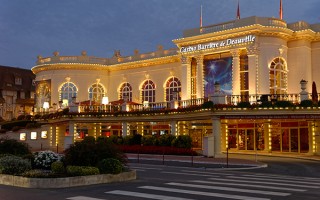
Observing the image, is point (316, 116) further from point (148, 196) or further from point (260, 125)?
point (148, 196)

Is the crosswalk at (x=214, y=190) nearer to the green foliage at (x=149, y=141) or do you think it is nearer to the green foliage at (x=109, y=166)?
the green foliage at (x=109, y=166)

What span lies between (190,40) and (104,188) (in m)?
28.7

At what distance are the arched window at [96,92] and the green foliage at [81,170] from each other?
36738mm

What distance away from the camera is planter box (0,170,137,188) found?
1449cm

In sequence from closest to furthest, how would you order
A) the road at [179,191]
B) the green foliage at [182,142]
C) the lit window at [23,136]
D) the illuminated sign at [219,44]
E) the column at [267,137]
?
1. the road at [179,191]
2. the green foliage at [182,142]
3. the column at [267,137]
4. the illuminated sign at [219,44]
5. the lit window at [23,136]

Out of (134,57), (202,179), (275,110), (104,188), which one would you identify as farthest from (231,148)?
(104,188)

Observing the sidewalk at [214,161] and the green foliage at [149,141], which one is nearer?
the sidewalk at [214,161]

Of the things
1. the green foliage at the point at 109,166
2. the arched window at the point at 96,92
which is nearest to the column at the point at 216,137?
the green foliage at the point at 109,166

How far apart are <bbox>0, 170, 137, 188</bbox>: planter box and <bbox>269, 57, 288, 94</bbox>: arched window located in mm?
24881

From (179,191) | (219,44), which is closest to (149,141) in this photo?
(219,44)

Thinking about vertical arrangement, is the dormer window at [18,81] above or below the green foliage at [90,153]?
above

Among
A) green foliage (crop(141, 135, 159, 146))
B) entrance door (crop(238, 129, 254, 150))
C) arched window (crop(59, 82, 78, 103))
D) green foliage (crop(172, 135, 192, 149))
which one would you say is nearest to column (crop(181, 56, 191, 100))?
entrance door (crop(238, 129, 254, 150))

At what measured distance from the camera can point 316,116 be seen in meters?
30.1

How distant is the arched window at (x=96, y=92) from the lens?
52.5m
